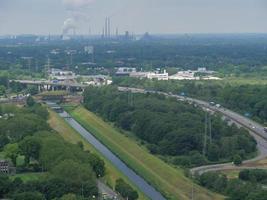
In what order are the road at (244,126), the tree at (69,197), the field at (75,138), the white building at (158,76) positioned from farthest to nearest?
the white building at (158,76)
the road at (244,126)
the field at (75,138)
the tree at (69,197)

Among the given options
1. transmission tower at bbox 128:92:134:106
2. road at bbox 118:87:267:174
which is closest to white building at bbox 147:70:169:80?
road at bbox 118:87:267:174

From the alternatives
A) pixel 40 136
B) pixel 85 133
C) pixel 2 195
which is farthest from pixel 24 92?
pixel 2 195

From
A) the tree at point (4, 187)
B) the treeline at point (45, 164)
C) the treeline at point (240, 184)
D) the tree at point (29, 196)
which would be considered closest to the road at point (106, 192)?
the treeline at point (45, 164)

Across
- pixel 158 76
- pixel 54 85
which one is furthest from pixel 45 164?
pixel 158 76

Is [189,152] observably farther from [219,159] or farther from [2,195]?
[2,195]

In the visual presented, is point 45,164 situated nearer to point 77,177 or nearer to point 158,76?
point 77,177

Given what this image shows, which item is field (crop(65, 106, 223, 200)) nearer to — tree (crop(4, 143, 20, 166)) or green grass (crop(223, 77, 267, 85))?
tree (crop(4, 143, 20, 166))

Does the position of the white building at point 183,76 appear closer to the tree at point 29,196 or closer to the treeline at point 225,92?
the treeline at point 225,92

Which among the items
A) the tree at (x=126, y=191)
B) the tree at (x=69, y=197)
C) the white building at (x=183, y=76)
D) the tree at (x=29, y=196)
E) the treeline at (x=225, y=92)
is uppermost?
the tree at (x=69, y=197)
